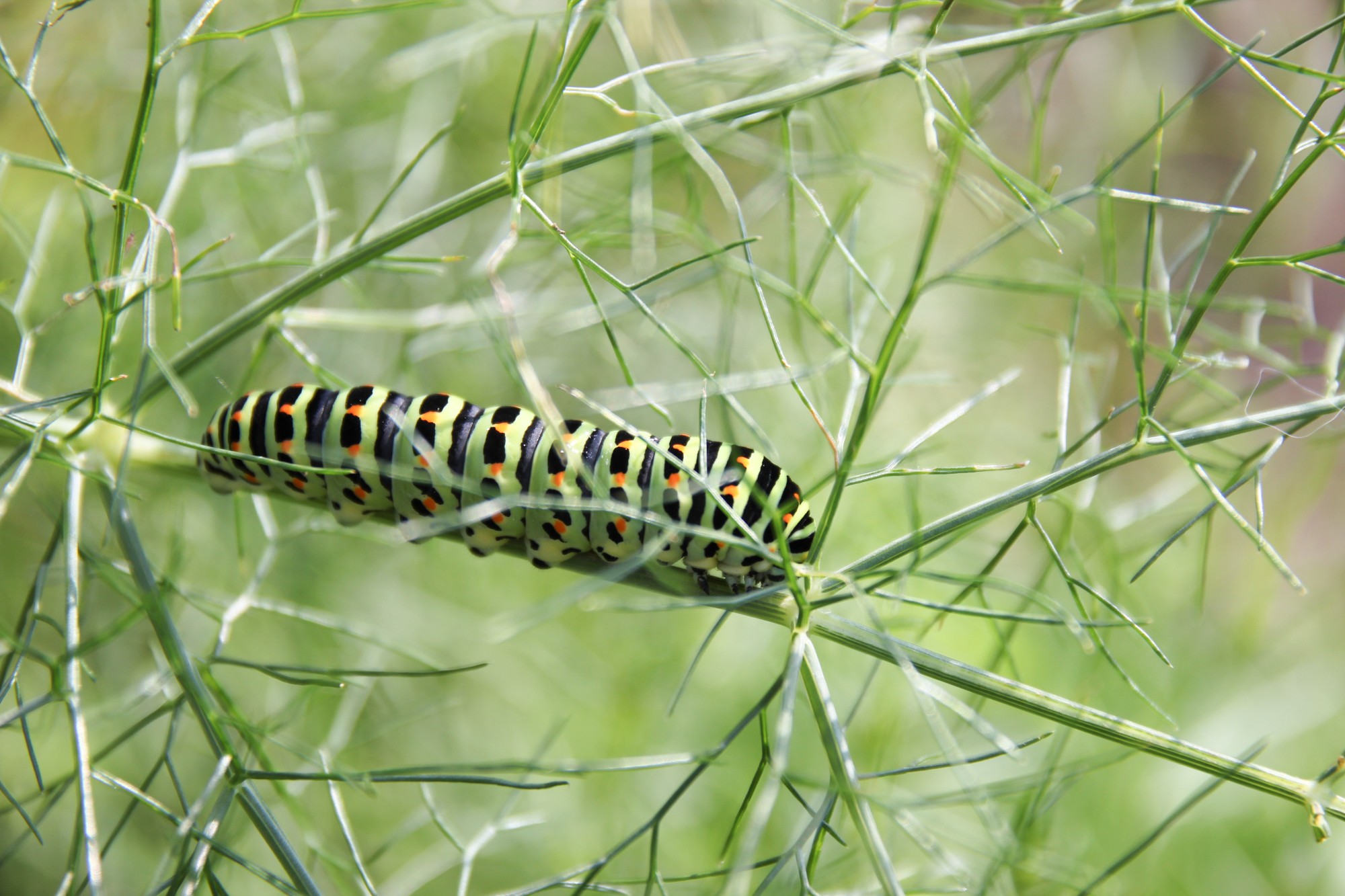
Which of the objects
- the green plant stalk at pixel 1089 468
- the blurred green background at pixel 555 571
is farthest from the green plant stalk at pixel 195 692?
the green plant stalk at pixel 1089 468

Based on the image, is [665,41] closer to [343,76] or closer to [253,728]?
[343,76]

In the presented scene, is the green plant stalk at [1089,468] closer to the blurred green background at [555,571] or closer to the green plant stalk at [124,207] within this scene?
the blurred green background at [555,571]

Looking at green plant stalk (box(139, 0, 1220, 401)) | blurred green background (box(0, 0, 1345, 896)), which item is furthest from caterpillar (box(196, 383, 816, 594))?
blurred green background (box(0, 0, 1345, 896))

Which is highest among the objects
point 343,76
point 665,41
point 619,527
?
point 665,41

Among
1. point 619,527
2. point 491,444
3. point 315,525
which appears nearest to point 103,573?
point 315,525

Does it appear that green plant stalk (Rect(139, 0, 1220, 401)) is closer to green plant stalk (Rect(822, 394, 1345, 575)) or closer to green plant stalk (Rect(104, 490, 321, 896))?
green plant stalk (Rect(104, 490, 321, 896))
